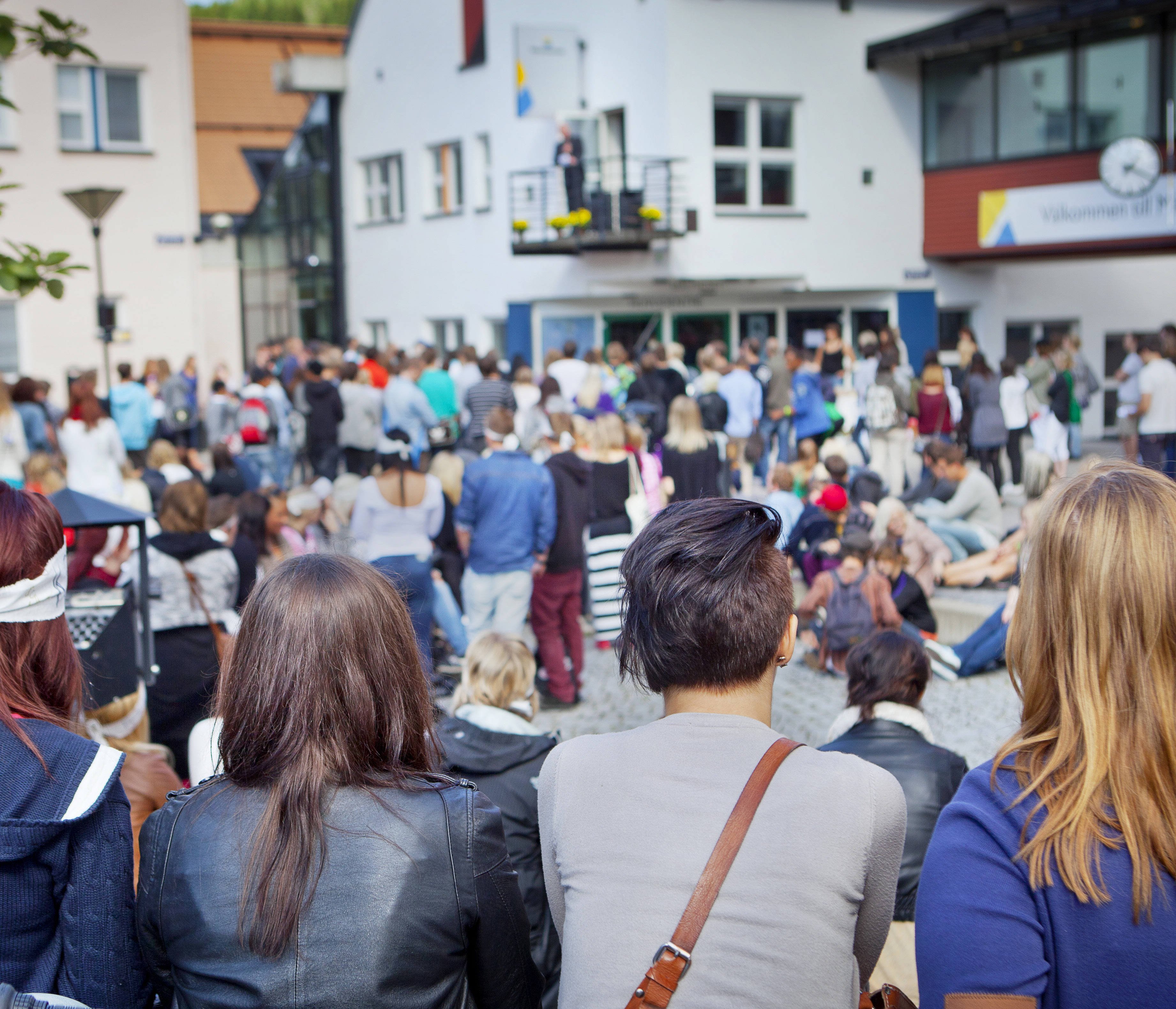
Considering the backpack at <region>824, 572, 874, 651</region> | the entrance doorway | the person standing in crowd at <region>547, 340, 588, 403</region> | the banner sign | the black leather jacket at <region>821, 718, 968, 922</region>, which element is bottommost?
the backpack at <region>824, 572, 874, 651</region>

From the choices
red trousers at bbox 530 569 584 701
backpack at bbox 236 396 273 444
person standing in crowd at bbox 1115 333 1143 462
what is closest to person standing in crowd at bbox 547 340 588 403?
backpack at bbox 236 396 273 444

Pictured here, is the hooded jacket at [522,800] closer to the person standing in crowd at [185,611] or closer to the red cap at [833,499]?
the person standing in crowd at [185,611]

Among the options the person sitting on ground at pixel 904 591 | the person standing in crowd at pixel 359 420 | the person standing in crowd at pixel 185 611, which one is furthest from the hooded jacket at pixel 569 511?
the person standing in crowd at pixel 359 420

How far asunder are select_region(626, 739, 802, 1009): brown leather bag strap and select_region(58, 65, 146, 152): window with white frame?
23.9 m

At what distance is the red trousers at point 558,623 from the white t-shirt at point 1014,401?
8.57m

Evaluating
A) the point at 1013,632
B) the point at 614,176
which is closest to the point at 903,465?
the point at 614,176

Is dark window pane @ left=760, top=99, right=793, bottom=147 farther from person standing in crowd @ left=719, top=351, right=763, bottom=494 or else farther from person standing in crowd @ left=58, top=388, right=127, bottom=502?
person standing in crowd @ left=58, top=388, right=127, bottom=502

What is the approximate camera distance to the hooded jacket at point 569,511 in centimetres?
764

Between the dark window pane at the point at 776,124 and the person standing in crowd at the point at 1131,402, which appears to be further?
the dark window pane at the point at 776,124

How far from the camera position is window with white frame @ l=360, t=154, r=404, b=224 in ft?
83.1

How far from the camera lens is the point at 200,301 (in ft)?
81.4

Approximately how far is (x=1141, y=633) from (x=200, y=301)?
990 inches

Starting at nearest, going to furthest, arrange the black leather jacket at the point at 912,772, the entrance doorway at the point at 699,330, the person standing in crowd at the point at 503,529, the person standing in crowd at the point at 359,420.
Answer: the black leather jacket at the point at 912,772 < the person standing in crowd at the point at 503,529 < the person standing in crowd at the point at 359,420 < the entrance doorway at the point at 699,330

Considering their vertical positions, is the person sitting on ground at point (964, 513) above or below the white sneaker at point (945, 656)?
above
